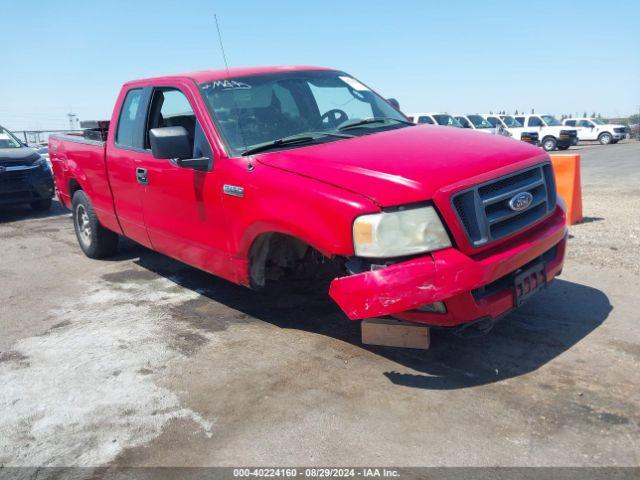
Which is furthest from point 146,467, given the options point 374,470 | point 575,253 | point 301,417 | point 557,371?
point 575,253

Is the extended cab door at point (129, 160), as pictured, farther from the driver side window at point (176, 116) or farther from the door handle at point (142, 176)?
the driver side window at point (176, 116)

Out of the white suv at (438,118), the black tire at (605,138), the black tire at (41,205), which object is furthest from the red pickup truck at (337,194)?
the black tire at (605,138)

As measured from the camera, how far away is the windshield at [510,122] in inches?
1126

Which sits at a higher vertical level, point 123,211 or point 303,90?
point 303,90

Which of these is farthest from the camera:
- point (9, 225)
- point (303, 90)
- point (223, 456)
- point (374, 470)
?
point (9, 225)

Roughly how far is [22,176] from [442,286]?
30.3 ft

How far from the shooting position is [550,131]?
28.5 m

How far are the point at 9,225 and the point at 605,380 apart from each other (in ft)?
30.7

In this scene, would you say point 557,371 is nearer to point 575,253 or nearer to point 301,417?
point 301,417

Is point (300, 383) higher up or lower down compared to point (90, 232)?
lower down

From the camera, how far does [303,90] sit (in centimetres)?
462

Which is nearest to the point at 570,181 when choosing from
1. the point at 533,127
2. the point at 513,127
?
the point at 513,127

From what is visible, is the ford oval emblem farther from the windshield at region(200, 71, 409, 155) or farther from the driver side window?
the driver side window

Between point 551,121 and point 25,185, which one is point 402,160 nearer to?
point 25,185
